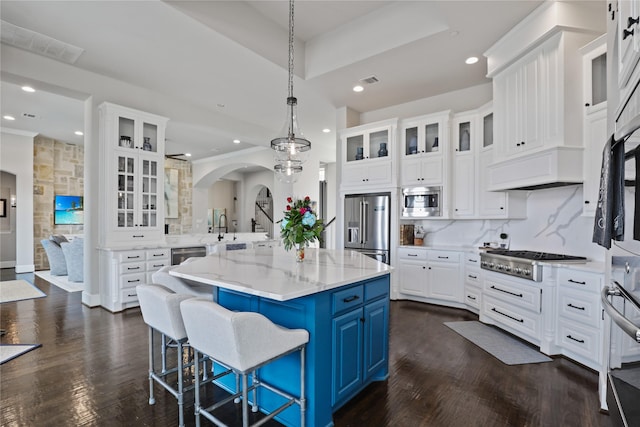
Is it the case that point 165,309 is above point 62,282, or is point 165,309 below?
above

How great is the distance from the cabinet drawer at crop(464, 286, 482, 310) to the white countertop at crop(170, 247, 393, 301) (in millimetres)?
2182

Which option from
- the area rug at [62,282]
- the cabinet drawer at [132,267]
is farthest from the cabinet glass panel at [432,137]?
the area rug at [62,282]

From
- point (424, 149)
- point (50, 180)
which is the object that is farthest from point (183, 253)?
point (50, 180)

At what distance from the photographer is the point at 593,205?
280cm

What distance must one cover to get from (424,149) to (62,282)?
7.01 m

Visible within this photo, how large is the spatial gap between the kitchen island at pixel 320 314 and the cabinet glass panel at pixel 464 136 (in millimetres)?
2907

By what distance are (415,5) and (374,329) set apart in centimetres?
329

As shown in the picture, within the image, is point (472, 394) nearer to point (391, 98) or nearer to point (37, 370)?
point (37, 370)

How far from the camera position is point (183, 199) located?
33.3ft

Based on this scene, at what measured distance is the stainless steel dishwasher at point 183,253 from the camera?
4855 millimetres

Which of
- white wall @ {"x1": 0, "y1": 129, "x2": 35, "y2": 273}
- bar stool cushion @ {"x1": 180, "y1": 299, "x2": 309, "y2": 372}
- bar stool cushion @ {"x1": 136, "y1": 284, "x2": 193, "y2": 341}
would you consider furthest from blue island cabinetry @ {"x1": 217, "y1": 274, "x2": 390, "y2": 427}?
white wall @ {"x1": 0, "y1": 129, "x2": 35, "y2": 273}

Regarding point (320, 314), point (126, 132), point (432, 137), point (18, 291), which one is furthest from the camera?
point (18, 291)

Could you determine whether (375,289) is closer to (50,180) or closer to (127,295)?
(127,295)

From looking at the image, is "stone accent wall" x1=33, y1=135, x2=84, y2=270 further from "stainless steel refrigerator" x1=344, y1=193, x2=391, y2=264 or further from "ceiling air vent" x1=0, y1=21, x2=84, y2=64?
"stainless steel refrigerator" x1=344, y1=193, x2=391, y2=264
